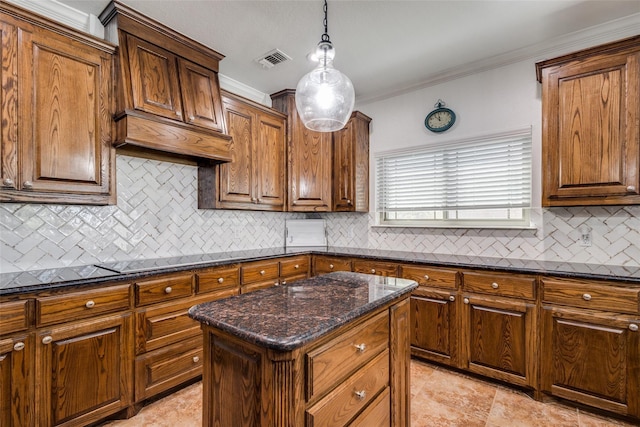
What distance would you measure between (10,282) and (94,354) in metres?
0.61

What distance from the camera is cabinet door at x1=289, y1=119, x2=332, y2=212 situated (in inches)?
140

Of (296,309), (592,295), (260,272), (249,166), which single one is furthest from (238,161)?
(592,295)

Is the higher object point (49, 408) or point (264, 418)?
point (264, 418)

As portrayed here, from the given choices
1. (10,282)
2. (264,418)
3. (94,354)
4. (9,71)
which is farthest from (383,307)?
(9,71)

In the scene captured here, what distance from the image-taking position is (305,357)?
3.31 ft

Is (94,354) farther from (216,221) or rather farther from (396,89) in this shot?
(396,89)

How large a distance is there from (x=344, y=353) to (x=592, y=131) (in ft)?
7.84

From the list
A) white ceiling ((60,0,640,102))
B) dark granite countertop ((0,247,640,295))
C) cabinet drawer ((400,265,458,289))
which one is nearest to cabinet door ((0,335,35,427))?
dark granite countertop ((0,247,640,295))

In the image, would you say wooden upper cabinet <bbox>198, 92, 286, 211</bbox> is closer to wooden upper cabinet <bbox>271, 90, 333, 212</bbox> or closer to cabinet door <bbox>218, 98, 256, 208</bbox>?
cabinet door <bbox>218, 98, 256, 208</bbox>

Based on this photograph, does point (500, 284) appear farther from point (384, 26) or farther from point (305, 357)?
point (384, 26)

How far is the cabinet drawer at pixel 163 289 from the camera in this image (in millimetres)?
2094

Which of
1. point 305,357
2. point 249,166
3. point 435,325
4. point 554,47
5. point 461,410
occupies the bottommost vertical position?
point 461,410

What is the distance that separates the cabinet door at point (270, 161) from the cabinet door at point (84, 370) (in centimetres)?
173

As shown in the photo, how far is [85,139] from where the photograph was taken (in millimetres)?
2086
